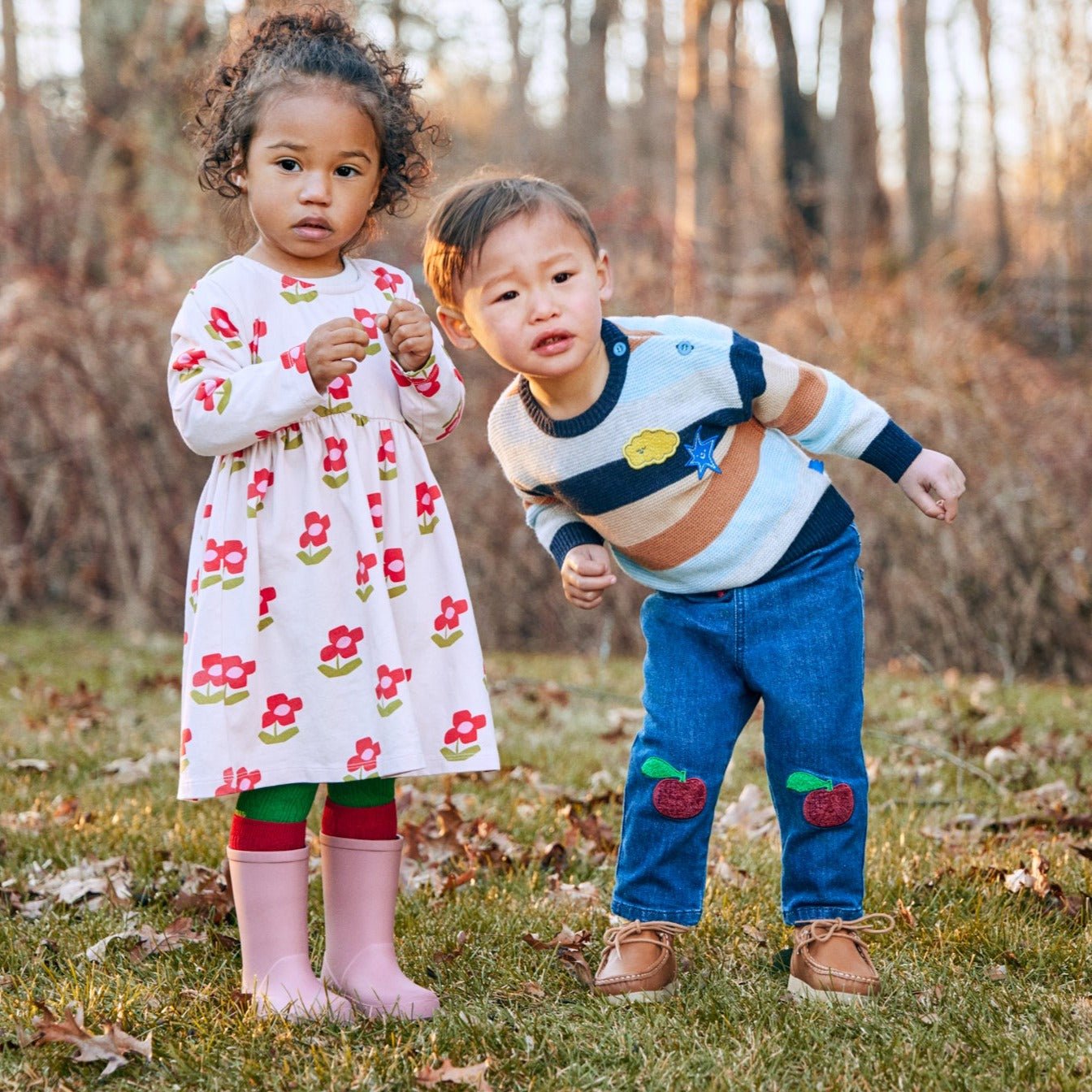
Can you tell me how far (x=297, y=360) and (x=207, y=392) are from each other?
178 mm

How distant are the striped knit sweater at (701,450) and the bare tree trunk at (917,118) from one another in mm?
15142

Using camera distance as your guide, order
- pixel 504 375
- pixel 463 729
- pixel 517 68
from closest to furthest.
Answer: pixel 463 729 → pixel 504 375 → pixel 517 68

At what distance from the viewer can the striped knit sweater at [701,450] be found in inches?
103

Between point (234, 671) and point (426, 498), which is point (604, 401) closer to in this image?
point (426, 498)

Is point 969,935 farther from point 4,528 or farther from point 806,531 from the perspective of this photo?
point 4,528

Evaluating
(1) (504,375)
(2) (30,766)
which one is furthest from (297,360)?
(1) (504,375)

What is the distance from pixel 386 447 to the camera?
2.61 meters

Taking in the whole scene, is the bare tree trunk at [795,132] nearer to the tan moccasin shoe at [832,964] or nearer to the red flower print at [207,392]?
the tan moccasin shoe at [832,964]

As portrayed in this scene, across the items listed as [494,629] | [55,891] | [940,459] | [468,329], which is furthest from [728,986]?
[494,629]

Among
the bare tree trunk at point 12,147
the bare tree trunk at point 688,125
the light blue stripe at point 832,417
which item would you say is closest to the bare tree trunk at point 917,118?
the bare tree trunk at point 688,125

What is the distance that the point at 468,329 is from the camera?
2695 millimetres

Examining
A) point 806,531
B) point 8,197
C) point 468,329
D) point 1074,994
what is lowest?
point 1074,994

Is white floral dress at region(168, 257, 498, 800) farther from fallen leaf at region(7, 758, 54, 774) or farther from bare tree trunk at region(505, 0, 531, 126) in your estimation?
bare tree trunk at region(505, 0, 531, 126)

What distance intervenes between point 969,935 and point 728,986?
1.82 feet
